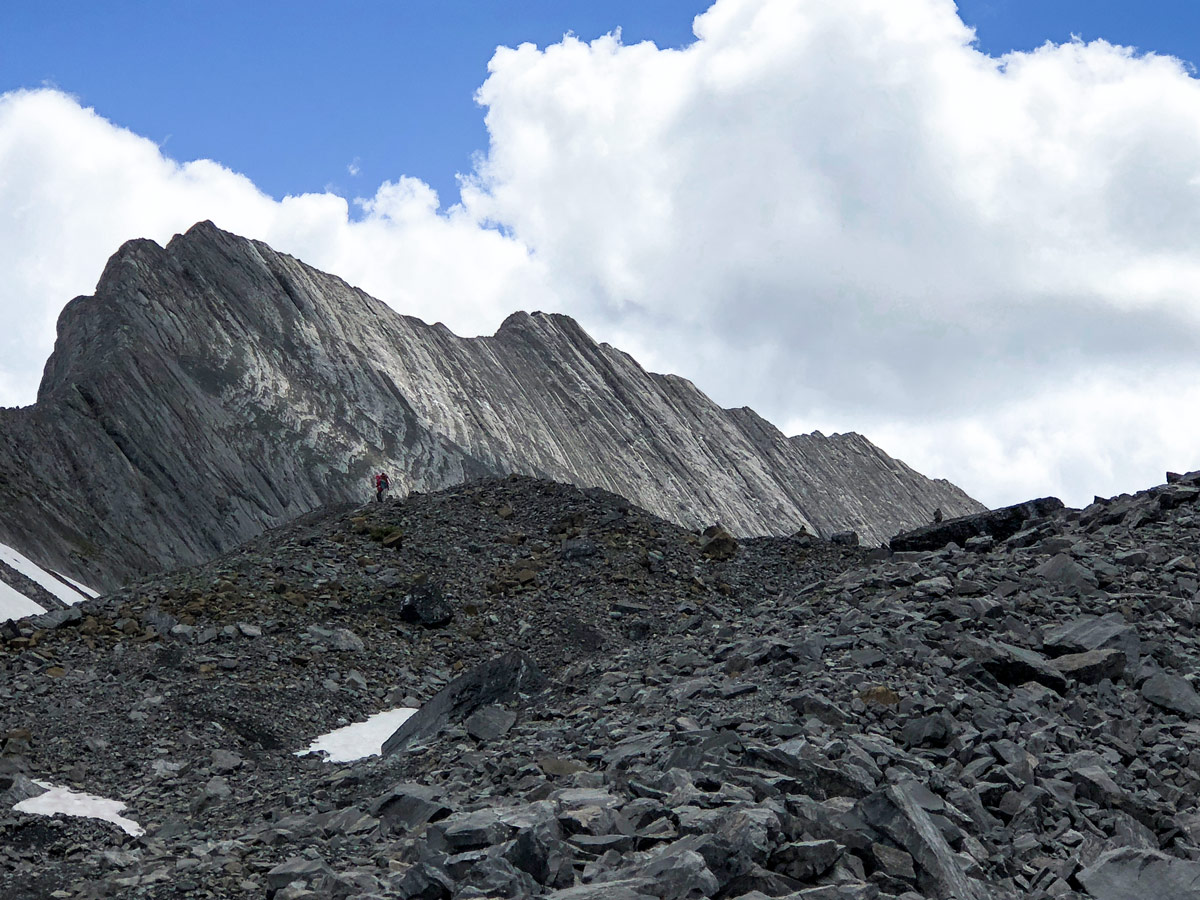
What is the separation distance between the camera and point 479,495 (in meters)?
28.1

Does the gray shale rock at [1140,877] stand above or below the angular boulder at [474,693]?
below

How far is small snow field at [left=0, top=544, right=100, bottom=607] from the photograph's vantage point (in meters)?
36.7

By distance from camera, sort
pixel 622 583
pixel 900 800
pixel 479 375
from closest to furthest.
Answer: pixel 900 800, pixel 622 583, pixel 479 375

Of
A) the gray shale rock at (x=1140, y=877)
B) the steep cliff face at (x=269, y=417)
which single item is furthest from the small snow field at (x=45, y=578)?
the gray shale rock at (x=1140, y=877)

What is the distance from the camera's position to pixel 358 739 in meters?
16.2

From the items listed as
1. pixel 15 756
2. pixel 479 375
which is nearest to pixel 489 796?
pixel 15 756

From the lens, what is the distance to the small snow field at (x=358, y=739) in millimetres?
15477

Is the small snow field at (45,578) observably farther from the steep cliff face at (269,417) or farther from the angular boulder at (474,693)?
the angular boulder at (474,693)

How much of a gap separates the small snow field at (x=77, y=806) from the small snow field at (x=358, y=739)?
314cm

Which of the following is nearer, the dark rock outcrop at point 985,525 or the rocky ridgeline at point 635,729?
the rocky ridgeline at point 635,729

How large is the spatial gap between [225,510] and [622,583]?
116 feet

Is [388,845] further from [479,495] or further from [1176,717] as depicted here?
[479,495]

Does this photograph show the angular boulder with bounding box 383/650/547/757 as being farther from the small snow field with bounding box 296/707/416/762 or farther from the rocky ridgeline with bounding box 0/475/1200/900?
the small snow field with bounding box 296/707/416/762

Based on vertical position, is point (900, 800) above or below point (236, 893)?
above
